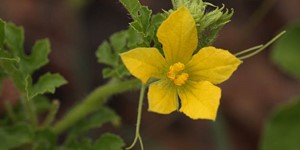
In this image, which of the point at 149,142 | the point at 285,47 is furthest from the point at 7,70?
the point at 285,47

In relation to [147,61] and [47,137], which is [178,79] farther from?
[47,137]

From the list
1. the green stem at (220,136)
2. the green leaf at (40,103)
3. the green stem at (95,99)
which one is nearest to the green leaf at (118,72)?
the green stem at (95,99)

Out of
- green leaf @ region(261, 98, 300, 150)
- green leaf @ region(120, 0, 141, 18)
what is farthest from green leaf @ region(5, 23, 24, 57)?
green leaf @ region(261, 98, 300, 150)

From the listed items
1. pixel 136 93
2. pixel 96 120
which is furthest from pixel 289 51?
pixel 96 120

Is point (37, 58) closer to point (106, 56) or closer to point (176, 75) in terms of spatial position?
point (106, 56)

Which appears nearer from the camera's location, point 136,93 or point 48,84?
point 48,84
